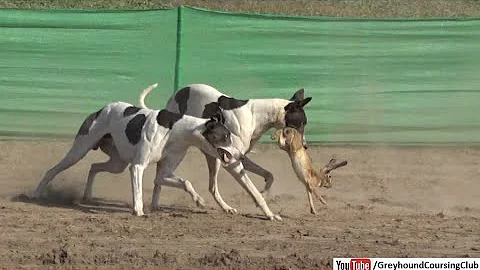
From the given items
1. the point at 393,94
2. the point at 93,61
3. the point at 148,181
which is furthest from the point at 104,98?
the point at 393,94

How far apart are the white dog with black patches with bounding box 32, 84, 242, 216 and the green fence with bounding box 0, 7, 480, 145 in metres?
3.00

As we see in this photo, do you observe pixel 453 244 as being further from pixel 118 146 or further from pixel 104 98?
pixel 104 98

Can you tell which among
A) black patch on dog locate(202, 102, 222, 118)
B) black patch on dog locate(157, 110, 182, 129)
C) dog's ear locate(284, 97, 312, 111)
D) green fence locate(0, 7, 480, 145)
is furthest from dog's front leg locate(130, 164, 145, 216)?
green fence locate(0, 7, 480, 145)

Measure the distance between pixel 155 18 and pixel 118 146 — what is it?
3.58 meters

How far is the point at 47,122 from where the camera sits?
15.8m

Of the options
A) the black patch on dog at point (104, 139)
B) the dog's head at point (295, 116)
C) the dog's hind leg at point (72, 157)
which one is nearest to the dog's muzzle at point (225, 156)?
the dog's head at point (295, 116)

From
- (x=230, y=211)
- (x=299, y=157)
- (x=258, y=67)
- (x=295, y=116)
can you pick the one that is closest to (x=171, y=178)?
(x=230, y=211)

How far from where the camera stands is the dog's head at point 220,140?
1200 cm

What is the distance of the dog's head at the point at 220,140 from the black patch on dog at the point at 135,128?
0.69 m

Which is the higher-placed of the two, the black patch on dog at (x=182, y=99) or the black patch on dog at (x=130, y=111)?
the black patch on dog at (x=182, y=99)

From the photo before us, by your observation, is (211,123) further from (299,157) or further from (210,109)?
(299,157)

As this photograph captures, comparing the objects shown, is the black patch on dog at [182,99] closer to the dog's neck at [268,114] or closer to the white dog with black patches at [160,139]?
the white dog with black patches at [160,139]

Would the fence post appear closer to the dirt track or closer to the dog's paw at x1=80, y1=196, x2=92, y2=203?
the dirt track

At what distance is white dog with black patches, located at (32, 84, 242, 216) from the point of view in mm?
12070
